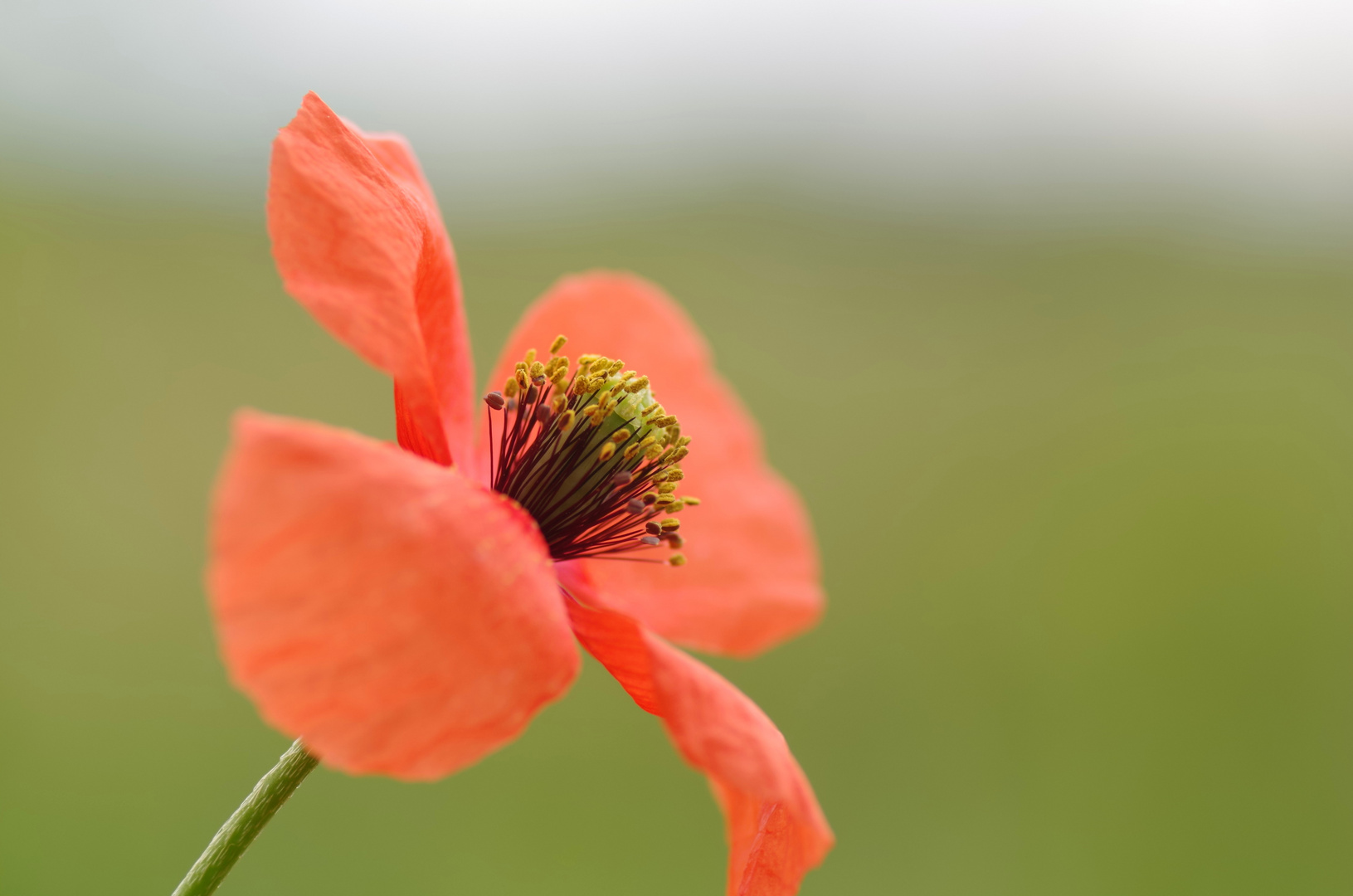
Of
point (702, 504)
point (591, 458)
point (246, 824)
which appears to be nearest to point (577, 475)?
point (591, 458)

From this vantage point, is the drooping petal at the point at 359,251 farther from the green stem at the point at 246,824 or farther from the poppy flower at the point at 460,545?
the green stem at the point at 246,824

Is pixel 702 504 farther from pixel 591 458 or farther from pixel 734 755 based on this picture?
pixel 734 755

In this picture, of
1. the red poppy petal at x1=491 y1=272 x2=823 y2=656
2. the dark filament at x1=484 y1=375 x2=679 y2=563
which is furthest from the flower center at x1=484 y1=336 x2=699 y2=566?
the red poppy petal at x1=491 y1=272 x2=823 y2=656

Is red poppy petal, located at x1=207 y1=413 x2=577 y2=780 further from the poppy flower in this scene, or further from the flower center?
the flower center

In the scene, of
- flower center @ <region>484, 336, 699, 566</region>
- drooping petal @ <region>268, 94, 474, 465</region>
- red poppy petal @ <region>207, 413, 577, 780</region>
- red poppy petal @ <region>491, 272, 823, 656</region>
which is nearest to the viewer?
red poppy petal @ <region>207, 413, 577, 780</region>

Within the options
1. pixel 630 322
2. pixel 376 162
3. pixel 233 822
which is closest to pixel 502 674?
pixel 233 822

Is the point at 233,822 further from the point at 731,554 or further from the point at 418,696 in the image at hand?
the point at 731,554
